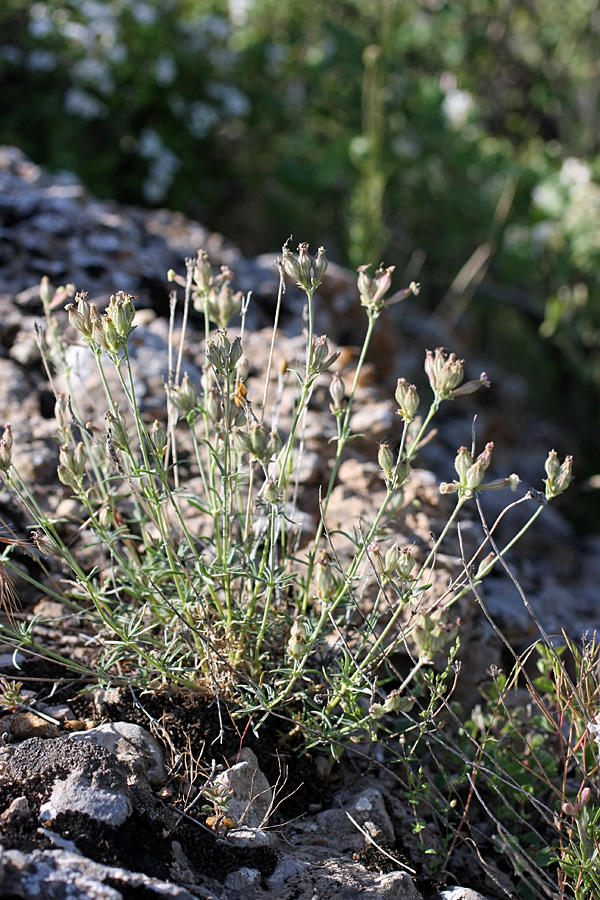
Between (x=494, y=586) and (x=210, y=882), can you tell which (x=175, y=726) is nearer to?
(x=210, y=882)

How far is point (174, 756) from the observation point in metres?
1.60

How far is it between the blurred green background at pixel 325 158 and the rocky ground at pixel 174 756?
5.34ft

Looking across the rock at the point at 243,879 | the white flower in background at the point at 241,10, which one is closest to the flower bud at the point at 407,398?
the rock at the point at 243,879

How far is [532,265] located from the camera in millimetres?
4875

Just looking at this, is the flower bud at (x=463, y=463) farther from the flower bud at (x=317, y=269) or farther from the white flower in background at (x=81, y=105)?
the white flower in background at (x=81, y=105)

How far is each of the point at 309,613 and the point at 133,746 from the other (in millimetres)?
557

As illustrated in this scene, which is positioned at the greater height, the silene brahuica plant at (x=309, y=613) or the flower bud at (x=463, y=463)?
the flower bud at (x=463, y=463)

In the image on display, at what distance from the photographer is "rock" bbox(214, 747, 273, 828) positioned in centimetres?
157

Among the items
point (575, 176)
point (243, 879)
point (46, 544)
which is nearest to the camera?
point (243, 879)

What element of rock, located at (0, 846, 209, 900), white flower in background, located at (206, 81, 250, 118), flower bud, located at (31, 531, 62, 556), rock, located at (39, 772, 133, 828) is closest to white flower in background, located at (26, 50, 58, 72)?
white flower in background, located at (206, 81, 250, 118)

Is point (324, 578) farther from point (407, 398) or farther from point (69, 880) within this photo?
point (69, 880)

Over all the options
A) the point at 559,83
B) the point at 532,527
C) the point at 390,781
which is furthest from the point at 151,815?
the point at 559,83

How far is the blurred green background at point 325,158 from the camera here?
14.9ft

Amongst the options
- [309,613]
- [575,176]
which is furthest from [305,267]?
[575,176]
